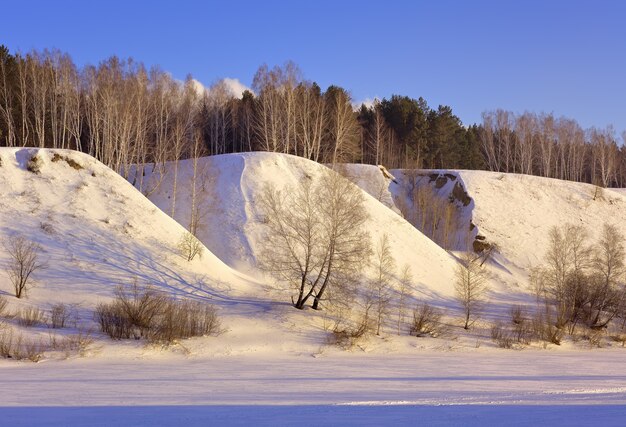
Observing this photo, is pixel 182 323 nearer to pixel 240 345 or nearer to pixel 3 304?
pixel 240 345

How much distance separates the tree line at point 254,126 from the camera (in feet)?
148

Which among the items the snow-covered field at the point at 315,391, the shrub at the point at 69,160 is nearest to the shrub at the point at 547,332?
the snow-covered field at the point at 315,391

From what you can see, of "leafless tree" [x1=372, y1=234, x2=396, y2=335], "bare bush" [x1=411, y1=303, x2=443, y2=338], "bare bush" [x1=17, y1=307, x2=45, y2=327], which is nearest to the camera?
"bare bush" [x1=17, y1=307, x2=45, y2=327]

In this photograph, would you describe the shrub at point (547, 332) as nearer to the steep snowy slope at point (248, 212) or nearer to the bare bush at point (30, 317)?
the steep snowy slope at point (248, 212)

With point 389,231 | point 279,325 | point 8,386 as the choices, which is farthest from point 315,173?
point 8,386

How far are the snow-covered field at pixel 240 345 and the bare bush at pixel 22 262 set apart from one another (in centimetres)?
47

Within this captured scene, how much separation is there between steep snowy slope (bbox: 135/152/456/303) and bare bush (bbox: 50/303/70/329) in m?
11.8

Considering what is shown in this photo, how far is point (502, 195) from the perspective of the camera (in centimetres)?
5750

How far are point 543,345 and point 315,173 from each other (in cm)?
2256

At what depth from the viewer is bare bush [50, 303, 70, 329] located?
22.6m

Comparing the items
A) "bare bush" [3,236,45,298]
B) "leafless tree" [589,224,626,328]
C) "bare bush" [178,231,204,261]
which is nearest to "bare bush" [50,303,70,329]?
"bare bush" [3,236,45,298]

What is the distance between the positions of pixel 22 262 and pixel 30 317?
3266mm

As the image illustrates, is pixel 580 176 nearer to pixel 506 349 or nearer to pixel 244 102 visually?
pixel 244 102

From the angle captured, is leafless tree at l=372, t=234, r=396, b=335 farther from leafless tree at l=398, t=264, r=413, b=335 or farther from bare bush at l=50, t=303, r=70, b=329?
bare bush at l=50, t=303, r=70, b=329
